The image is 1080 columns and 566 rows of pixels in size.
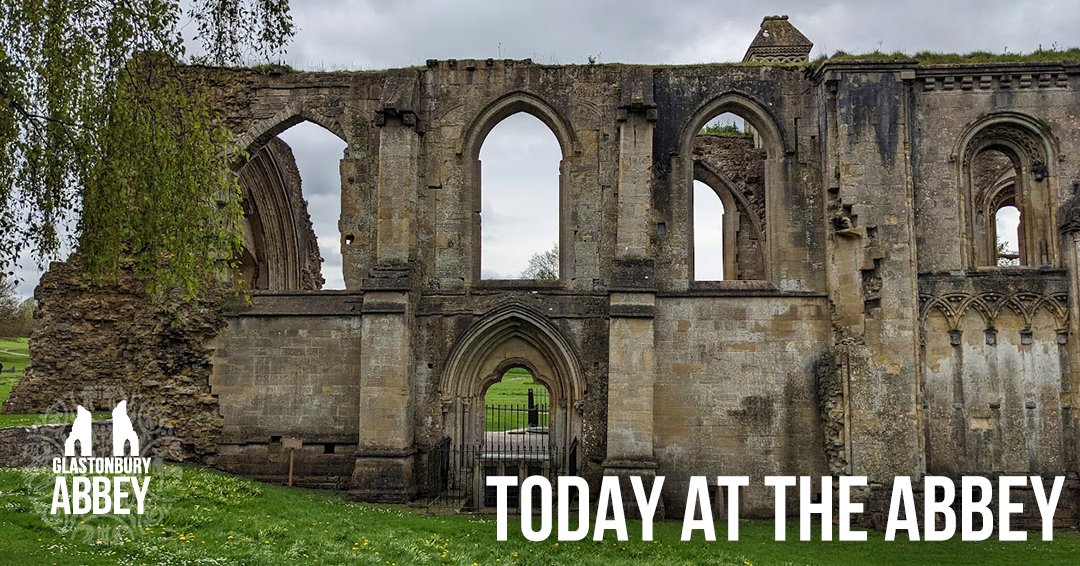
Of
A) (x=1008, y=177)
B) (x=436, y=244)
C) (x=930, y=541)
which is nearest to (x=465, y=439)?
(x=436, y=244)

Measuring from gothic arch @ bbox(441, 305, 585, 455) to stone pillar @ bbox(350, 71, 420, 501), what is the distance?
82cm

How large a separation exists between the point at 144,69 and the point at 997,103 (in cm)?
1380

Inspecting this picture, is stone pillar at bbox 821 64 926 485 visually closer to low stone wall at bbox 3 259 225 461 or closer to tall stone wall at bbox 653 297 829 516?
tall stone wall at bbox 653 297 829 516

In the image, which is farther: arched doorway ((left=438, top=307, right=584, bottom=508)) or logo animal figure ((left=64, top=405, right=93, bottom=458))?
arched doorway ((left=438, top=307, right=584, bottom=508))

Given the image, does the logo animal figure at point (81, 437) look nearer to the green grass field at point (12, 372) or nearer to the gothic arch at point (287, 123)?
the green grass field at point (12, 372)

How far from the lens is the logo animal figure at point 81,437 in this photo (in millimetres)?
13320

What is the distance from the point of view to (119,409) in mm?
14781

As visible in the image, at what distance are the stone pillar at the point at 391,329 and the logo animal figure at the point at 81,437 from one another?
13.9ft

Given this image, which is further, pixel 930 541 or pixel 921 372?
pixel 921 372

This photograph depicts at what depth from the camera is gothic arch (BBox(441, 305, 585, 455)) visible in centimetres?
1501

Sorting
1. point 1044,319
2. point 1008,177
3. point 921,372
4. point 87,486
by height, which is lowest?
point 87,486

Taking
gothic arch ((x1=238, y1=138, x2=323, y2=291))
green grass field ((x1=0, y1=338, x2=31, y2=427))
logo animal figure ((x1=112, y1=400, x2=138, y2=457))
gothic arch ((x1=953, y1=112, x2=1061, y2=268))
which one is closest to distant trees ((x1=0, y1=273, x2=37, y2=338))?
green grass field ((x1=0, y1=338, x2=31, y2=427))

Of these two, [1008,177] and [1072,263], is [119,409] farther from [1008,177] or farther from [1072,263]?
[1008,177]

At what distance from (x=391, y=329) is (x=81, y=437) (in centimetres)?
525
